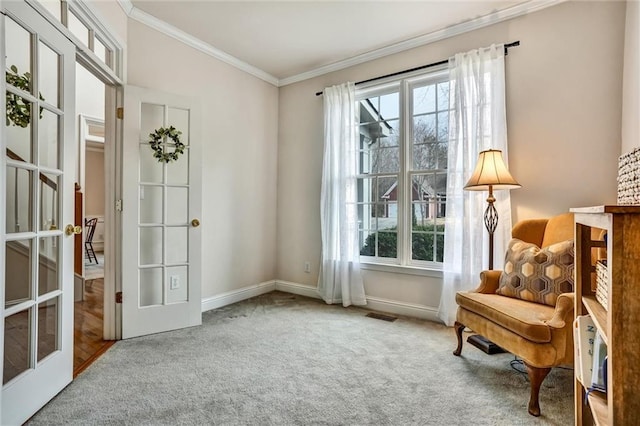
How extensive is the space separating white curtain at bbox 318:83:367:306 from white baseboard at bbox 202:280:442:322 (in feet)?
0.64

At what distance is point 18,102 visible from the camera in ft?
5.43

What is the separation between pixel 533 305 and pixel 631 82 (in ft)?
5.22

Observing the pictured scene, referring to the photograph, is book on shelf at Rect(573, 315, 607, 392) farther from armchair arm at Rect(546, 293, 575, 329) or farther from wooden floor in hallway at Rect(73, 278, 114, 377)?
wooden floor in hallway at Rect(73, 278, 114, 377)

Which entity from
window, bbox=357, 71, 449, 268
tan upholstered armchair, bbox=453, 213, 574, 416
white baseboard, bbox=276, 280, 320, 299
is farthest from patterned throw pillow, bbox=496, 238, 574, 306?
white baseboard, bbox=276, 280, 320, 299

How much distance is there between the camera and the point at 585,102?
245cm

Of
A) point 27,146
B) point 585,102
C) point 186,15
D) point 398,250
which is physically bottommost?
point 398,250

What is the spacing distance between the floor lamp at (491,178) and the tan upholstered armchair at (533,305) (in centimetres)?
21

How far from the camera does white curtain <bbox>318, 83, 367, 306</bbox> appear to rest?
354cm

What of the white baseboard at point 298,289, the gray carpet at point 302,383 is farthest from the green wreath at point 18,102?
the white baseboard at point 298,289

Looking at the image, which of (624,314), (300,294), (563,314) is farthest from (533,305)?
A: (300,294)

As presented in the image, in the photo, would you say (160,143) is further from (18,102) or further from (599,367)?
(599,367)

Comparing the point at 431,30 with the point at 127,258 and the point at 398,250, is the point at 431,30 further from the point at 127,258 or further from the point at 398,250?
the point at 127,258

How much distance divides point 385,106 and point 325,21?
1.04m

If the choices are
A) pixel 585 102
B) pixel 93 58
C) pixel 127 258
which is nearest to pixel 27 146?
pixel 93 58
